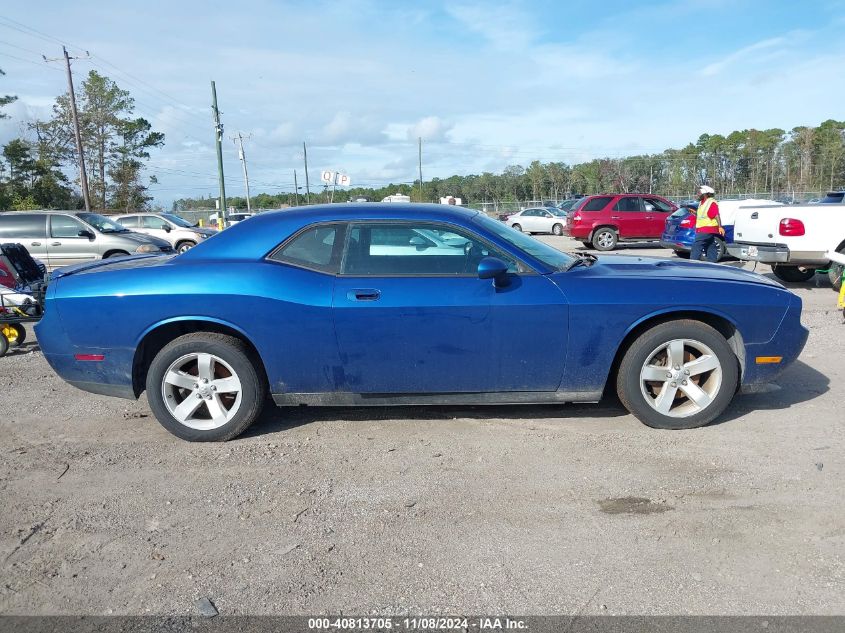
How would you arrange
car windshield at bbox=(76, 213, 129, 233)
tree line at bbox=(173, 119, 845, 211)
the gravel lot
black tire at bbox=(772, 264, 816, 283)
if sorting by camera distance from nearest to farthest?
the gravel lot, black tire at bbox=(772, 264, 816, 283), car windshield at bbox=(76, 213, 129, 233), tree line at bbox=(173, 119, 845, 211)

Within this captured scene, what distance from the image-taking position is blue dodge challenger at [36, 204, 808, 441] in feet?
12.6

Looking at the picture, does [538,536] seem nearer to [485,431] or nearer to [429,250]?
[485,431]

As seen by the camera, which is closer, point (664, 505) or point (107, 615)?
point (107, 615)

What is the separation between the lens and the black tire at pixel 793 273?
1051 centimetres

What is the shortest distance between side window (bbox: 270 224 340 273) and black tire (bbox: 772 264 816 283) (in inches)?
363

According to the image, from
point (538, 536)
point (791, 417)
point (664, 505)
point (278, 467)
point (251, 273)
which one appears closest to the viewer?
point (538, 536)

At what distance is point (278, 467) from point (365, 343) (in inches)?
35.6

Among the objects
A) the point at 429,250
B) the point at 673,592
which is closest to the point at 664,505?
the point at 673,592

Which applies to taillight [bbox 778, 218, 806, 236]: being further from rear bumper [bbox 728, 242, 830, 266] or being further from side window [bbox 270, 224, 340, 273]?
side window [bbox 270, 224, 340, 273]

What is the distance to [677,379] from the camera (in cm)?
396

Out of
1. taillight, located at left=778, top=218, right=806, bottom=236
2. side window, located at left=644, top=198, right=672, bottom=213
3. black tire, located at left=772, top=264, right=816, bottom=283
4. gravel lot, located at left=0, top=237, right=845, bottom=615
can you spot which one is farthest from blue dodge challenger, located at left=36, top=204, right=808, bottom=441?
side window, located at left=644, top=198, right=672, bottom=213

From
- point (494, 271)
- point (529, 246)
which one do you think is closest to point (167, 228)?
point (529, 246)

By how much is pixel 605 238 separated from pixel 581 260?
16080 mm

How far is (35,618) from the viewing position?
7.83ft
